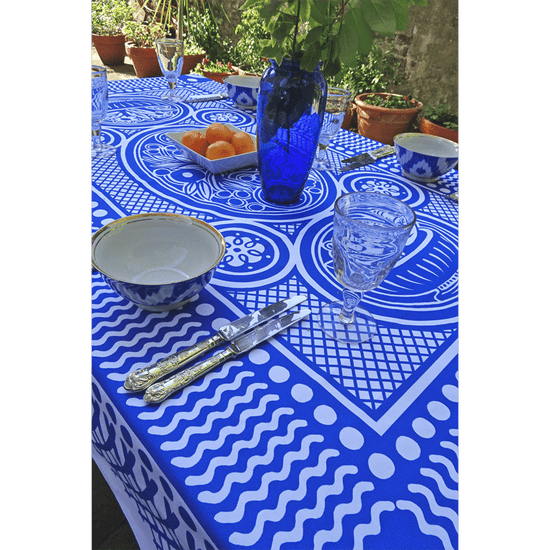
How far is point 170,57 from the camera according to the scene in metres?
1.65

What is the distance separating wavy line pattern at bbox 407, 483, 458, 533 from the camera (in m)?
0.46

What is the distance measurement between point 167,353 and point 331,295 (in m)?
0.33

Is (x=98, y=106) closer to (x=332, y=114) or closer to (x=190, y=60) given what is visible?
(x=332, y=114)

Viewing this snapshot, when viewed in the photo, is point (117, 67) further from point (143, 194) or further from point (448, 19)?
point (143, 194)

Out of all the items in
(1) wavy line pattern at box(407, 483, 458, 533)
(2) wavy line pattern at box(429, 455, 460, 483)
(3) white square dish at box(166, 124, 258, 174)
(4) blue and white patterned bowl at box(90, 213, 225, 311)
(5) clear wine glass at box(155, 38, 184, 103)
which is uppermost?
(5) clear wine glass at box(155, 38, 184, 103)

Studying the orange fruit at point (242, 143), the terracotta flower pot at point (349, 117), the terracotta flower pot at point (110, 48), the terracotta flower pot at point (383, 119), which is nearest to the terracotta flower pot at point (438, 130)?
the terracotta flower pot at point (383, 119)

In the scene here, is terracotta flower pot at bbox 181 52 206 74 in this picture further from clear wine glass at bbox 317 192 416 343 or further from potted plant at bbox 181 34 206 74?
clear wine glass at bbox 317 192 416 343

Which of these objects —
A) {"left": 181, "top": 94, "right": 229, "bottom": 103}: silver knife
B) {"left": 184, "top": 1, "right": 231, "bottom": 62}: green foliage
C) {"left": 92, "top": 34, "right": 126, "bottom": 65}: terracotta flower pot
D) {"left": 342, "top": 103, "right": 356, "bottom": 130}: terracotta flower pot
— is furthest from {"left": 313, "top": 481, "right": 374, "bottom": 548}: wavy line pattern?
{"left": 92, "top": 34, "right": 126, "bottom": 65}: terracotta flower pot

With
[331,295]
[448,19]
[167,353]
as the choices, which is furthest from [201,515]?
[448,19]

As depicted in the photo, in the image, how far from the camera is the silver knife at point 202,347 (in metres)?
0.55

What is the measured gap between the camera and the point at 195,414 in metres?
0.53

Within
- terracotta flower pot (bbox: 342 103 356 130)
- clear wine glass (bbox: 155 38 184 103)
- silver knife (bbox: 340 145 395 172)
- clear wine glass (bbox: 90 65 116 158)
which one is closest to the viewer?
clear wine glass (bbox: 90 65 116 158)

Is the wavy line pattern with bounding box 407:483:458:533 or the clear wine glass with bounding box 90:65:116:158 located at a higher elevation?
the clear wine glass with bounding box 90:65:116:158

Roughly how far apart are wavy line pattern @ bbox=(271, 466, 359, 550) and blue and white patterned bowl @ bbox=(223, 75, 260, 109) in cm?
154
